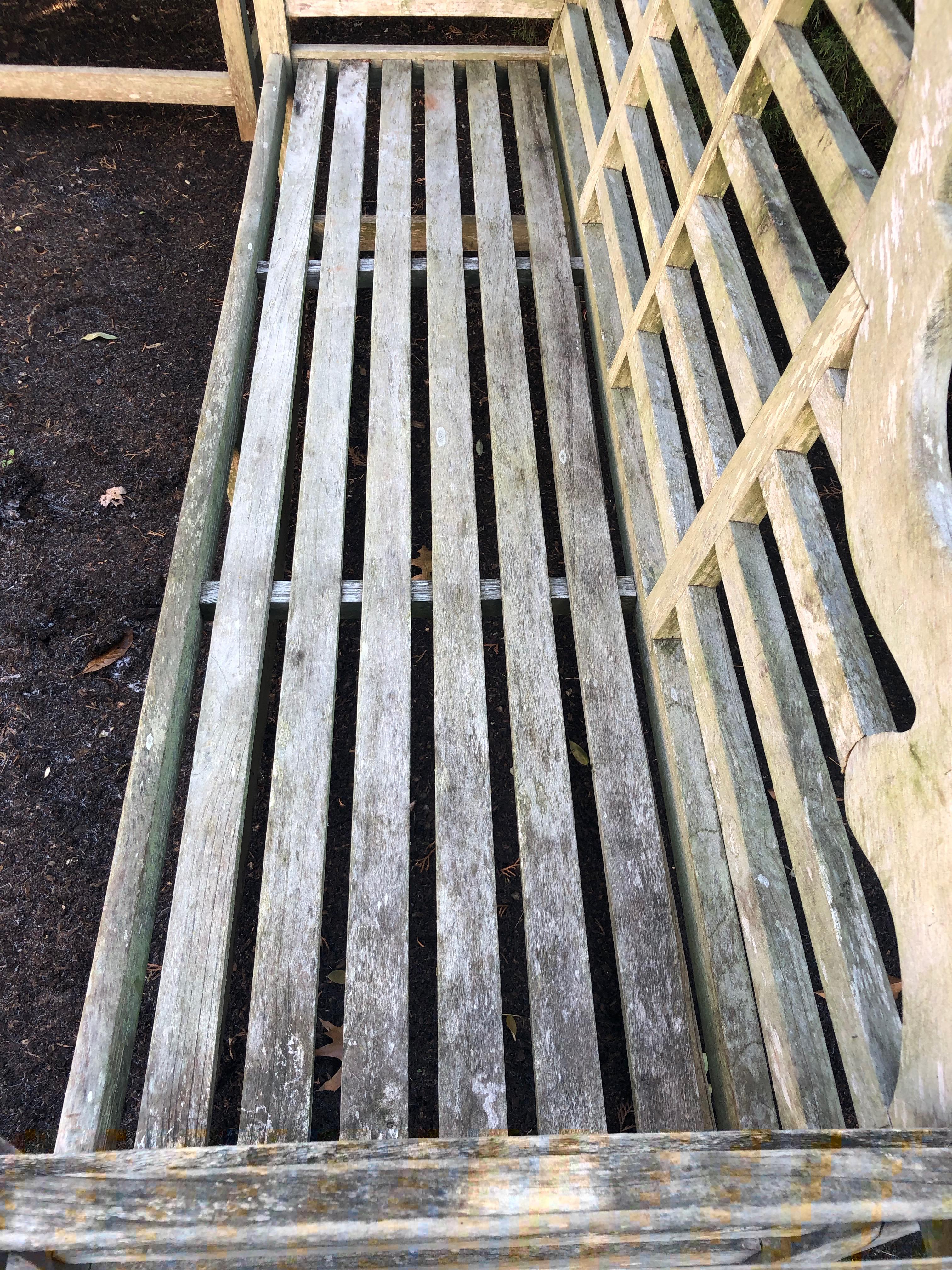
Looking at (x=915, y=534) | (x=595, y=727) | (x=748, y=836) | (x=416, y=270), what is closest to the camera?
(x=915, y=534)

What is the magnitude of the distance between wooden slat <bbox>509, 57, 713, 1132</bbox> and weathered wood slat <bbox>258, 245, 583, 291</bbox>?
64 millimetres

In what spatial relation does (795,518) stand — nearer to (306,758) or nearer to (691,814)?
(691,814)

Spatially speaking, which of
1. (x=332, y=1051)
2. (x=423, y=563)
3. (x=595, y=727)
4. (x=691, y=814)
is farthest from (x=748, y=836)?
(x=423, y=563)

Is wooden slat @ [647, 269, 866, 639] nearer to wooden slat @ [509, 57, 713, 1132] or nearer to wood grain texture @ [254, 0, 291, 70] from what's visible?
wooden slat @ [509, 57, 713, 1132]

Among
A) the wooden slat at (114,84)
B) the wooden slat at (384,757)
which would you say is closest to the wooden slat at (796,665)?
the wooden slat at (384,757)

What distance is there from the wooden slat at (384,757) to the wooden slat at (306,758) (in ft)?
0.23

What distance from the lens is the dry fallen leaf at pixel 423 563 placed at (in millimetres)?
2650

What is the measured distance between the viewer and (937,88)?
1003 mm

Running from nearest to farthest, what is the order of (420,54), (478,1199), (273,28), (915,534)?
(478,1199), (915,534), (273,28), (420,54)

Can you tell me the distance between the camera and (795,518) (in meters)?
1.33

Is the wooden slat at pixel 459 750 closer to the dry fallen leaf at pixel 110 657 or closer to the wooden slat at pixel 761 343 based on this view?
the wooden slat at pixel 761 343

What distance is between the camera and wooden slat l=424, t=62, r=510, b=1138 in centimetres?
145

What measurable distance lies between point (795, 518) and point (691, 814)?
632 millimetres

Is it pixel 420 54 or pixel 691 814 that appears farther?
pixel 420 54
